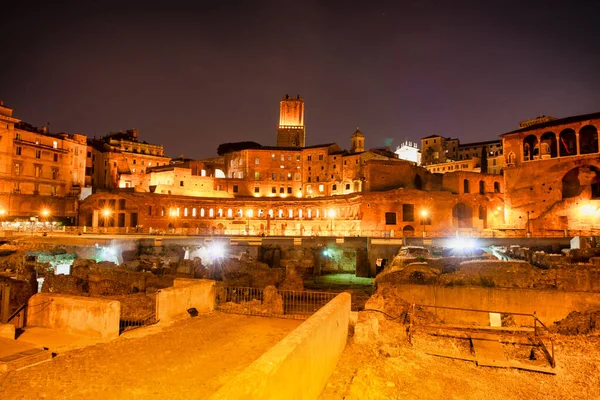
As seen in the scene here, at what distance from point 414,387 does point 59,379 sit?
7211 millimetres

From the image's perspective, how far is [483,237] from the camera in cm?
3600

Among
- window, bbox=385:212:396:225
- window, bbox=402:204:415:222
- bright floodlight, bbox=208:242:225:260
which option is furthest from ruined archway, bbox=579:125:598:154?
bright floodlight, bbox=208:242:225:260

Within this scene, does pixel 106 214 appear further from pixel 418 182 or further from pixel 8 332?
pixel 8 332

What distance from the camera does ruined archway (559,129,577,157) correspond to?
51025 mm

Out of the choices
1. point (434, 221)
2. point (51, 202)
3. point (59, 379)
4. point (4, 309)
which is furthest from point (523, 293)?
point (51, 202)

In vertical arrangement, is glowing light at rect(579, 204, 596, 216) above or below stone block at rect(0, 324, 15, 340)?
above

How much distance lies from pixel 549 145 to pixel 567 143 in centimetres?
220

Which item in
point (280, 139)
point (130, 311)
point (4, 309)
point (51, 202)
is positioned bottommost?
point (130, 311)

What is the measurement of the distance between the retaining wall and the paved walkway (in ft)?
23.6

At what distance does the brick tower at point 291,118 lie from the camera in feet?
317

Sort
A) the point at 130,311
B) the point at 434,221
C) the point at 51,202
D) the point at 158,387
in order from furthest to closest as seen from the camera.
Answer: the point at 51,202 < the point at 434,221 < the point at 130,311 < the point at 158,387

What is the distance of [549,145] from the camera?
52469mm

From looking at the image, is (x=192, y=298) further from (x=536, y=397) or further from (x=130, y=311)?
(x=536, y=397)

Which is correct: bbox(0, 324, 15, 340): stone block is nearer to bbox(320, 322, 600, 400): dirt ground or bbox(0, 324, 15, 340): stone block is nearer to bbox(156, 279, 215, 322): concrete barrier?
bbox(156, 279, 215, 322): concrete barrier
